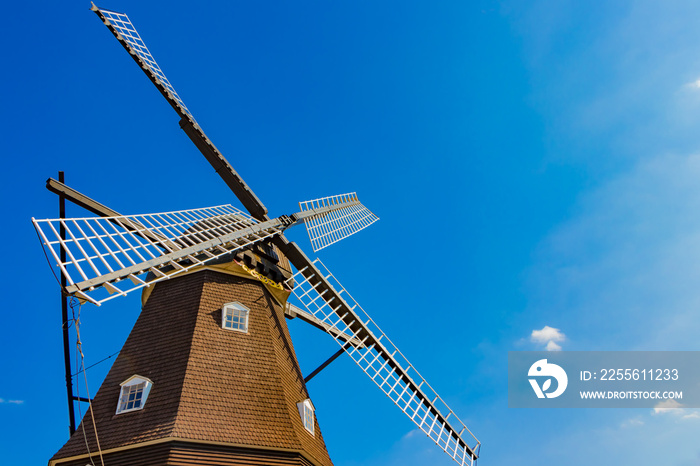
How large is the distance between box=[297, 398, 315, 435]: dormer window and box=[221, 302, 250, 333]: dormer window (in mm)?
2440

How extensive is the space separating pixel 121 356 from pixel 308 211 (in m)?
8.12

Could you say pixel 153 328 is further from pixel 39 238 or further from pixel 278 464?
pixel 39 238

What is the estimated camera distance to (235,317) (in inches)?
587

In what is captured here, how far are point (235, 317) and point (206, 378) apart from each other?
2.12 m

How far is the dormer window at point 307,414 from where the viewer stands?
1424 cm

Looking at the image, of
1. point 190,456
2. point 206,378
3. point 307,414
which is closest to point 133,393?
point 206,378

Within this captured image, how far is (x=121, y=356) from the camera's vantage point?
47.3ft

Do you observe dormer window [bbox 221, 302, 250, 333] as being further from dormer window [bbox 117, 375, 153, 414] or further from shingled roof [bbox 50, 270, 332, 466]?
dormer window [bbox 117, 375, 153, 414]

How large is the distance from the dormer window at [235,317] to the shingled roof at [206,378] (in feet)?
0.47

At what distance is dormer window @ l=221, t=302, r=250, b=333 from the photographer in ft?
48.2

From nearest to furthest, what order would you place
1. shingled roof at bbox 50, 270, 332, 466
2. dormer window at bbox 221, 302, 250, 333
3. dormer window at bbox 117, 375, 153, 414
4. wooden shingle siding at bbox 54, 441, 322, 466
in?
wooden shingle siding at bbox 54, 441, 322, 466 → shingled roof at bbox 50, 270, 332, 466 → dormer window at bbox 117, 375, 153, 414 → dormer window at bbox 221, 302, 250, 333

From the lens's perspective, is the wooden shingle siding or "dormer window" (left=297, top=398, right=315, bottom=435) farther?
"dormer window" (left=297, top=398, right=315, bottom=435)

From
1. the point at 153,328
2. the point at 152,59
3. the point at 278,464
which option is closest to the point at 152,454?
the point at 278,464

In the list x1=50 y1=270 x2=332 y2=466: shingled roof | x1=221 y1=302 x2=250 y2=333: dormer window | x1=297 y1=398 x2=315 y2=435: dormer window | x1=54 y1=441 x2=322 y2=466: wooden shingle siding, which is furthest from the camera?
x1=221 y1=302 x2=250 y2=333: dormer window
